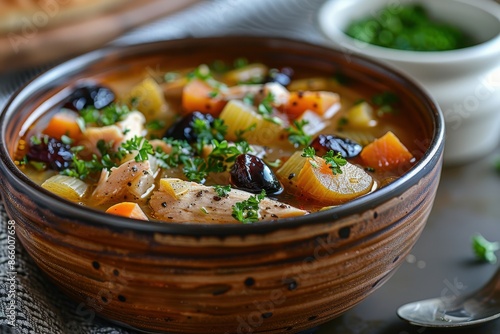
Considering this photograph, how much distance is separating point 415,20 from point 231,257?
2.62m

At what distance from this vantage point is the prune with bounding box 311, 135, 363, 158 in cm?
233

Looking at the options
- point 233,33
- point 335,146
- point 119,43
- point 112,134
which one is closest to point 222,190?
point 335,146

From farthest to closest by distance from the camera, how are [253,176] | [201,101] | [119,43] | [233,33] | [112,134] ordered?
[119,43] < [233,33] < [201,101] < [112,134] < [253,176]

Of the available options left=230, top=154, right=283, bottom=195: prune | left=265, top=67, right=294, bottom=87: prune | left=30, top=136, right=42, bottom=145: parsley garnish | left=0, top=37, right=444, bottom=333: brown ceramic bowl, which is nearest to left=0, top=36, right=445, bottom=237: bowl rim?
left=0, top=37, right=444, bottom=333: brown ceramic bowl

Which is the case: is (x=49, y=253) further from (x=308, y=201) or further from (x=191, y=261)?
(x=308, y=201)

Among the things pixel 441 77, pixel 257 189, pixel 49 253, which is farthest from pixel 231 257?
pixel 441 77

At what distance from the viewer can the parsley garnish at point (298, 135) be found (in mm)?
2424

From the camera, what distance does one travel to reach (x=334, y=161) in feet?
6.96

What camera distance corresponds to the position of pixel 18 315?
2.11 metres

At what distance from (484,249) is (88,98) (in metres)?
1.63

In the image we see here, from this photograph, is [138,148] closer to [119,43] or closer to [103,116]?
[103,116]

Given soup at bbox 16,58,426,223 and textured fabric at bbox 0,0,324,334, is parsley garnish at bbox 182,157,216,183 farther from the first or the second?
textured fabric at bbox 0,0,324,334

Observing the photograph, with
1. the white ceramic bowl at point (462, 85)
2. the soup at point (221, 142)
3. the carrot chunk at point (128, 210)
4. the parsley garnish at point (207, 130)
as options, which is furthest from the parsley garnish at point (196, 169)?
the white ceramic bowl at point (462, 85)

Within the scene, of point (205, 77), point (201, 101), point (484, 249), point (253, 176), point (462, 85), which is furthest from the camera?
point (462, 85)
